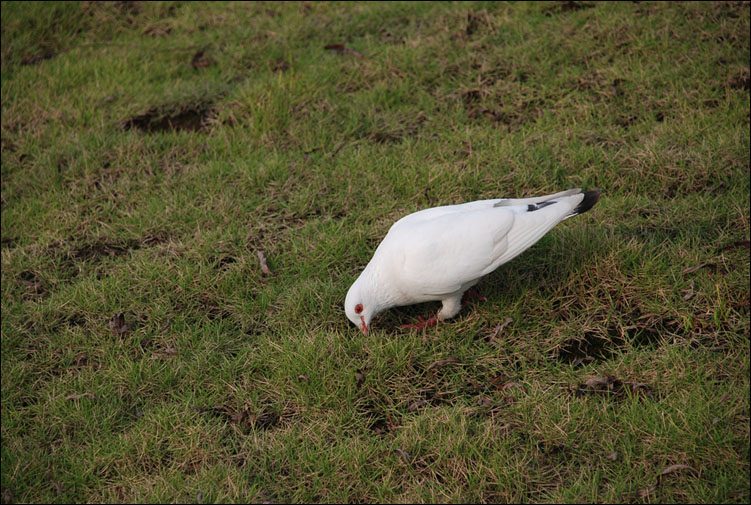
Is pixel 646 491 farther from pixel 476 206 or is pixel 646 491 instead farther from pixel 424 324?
pixel 476 206

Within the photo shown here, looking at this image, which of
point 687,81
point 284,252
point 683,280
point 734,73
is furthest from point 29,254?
point 734,73

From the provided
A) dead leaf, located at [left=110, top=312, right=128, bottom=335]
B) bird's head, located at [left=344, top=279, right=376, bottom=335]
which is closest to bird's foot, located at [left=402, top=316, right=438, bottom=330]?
bird's head, located at [left=344, top=279, right=376, bottom=335]

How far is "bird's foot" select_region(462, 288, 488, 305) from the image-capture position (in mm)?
3519

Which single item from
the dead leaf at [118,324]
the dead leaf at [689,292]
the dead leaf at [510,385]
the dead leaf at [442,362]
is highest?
the dead leaf at [689,292]

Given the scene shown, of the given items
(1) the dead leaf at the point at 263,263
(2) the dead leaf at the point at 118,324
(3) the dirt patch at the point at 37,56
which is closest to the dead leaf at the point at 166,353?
(2) the dead leaf at the point at 118,324

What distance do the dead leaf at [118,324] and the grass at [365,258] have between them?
0.12ft

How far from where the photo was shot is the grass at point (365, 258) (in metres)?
2.79

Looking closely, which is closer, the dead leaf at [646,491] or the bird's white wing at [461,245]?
the dead leaf at [646,491]


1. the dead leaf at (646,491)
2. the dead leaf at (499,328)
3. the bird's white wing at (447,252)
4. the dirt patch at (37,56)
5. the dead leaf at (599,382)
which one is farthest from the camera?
the dirt patch at (37,56)

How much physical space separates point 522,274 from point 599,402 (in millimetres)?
918

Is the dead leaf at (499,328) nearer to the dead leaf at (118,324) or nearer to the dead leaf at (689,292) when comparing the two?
the dead leaf at (689,292)

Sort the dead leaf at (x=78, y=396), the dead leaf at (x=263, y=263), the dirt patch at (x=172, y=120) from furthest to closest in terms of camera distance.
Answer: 1. the dirt patch at (x=172, y=120)
2. the dead leaf at (x=263, y=263)
3. the dead leaf at (x=78, y=396)

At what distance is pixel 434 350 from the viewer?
10.7 feet

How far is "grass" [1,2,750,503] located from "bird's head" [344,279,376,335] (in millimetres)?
87
